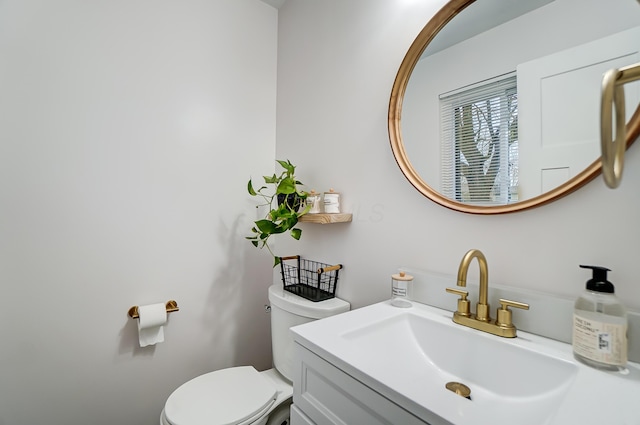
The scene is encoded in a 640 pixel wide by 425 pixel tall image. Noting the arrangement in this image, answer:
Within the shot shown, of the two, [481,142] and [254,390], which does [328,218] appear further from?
[254,390]

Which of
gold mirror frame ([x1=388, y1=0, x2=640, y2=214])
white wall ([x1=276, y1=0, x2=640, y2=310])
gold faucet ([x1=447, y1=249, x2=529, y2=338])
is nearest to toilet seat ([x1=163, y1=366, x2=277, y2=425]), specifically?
white wall ([x1=276, y1=0, x2=640, y2=310])

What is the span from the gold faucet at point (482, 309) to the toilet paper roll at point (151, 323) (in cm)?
123

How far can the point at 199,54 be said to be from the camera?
152cm

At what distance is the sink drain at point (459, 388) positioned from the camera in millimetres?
664

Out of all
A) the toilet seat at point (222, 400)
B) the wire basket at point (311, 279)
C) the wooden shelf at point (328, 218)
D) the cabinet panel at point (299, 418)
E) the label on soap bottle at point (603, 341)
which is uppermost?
the wooden shelf at point (328, 218)

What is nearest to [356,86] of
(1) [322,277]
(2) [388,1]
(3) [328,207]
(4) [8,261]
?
(2) [388,1]

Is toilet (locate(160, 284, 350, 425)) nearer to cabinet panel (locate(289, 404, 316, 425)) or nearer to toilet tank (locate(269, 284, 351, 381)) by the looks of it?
toilet tank (locate(269, 284, 351, 381))

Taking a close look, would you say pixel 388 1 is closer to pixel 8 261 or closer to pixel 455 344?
pixel 455 344

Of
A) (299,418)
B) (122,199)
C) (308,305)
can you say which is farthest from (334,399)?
(122,199)

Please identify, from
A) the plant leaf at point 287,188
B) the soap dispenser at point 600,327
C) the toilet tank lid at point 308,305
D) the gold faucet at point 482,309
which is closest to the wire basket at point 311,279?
the toilet tank lid at point 308,305

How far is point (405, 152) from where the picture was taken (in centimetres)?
104

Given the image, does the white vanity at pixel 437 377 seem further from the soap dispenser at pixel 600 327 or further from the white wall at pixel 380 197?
the white wall at pixel 380 197

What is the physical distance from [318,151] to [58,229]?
116 cm

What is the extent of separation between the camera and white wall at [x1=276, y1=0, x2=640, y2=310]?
658 millimetres
